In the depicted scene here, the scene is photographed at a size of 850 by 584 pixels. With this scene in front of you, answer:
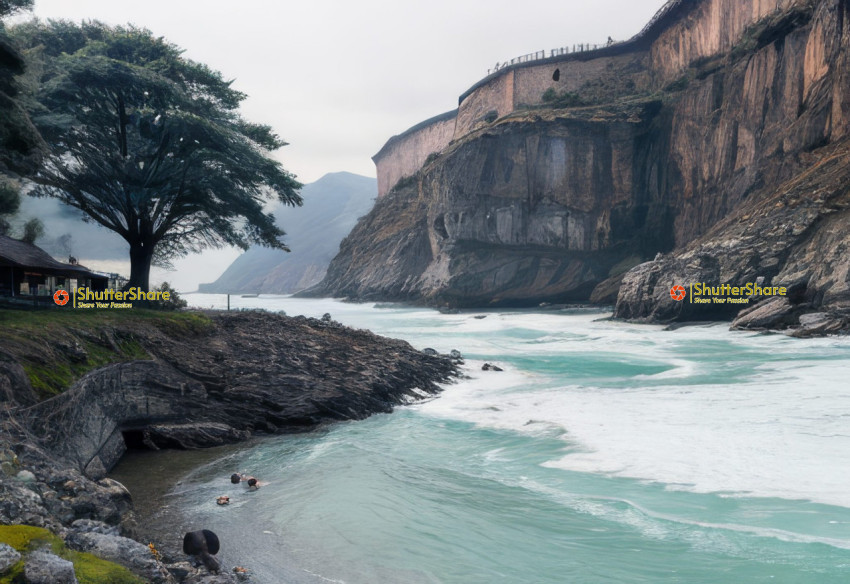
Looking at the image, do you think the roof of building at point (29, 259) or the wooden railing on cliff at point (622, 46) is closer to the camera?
the roof of building at point (29, 259)

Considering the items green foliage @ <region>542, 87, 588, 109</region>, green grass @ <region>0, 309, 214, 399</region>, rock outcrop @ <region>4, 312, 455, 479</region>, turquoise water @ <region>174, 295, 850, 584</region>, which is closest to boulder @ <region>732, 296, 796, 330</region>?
turquoise water @ <region>174, 295, 850, 584</region>

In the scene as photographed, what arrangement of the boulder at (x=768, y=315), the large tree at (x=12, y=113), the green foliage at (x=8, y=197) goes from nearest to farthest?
1. the large tree at (x=12, y=113)
2. the green foliage at (x=8, y=197)
3. the boulder at (x=768, y=315)

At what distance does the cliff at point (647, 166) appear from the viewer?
116 feet

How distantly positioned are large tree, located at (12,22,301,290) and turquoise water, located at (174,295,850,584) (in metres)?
11.2

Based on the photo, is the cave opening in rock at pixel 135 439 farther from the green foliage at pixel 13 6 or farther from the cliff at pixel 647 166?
the cliff at pixel 647 166

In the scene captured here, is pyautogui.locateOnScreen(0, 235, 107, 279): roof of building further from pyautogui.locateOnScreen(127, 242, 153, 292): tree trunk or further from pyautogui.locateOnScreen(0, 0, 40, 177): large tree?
pyautogui.locateOnScreen(0, 0, 40, 177): large tree

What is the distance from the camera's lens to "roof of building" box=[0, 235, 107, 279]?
15211 millimetres

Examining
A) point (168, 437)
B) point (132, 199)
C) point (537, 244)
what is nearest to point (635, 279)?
point (537, 244)

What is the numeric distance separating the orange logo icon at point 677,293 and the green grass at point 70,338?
31.6 meters

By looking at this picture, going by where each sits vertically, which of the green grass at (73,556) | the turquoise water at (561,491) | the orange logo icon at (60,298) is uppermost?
the orange logo icon at (60,298)

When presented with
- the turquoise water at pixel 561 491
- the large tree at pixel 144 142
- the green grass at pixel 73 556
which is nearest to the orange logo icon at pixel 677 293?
the turquoise water at pixel 561 491

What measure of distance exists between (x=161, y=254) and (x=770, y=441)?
23733 mm

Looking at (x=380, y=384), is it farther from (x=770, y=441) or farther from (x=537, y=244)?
(x=537, y=244)

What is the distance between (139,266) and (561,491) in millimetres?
17488
